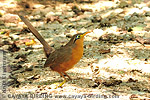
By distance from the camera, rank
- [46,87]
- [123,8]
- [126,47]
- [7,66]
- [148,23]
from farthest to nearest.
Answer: [123,8]
[148,23]
[126,47]
[7,66]
[46,87]

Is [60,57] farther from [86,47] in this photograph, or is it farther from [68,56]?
[86,47]

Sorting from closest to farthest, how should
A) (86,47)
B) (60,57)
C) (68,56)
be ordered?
(68,56) < (60,57) < (86,47)

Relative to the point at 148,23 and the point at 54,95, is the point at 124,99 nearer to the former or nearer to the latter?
the point at 54,95

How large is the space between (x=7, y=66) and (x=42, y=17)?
11.6ft

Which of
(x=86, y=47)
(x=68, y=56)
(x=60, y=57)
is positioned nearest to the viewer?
(x=68, y=56)

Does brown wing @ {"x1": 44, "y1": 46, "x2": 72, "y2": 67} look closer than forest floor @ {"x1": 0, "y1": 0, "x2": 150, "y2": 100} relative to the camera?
No

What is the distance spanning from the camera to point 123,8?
8156 millimetres

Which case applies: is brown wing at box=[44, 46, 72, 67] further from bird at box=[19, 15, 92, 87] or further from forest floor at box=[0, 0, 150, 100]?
forest floor at box=[0, 0, 150, 100]

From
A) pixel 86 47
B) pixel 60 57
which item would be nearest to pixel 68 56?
pixel 60 57

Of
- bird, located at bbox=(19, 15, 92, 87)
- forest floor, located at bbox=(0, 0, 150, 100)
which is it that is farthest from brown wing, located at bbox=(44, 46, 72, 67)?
forest floor, located at bbox=(0, 0, 150, 100)

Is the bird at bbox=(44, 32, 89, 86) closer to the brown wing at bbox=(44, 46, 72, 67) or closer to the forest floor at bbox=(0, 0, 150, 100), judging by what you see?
the brown wing at bbox=(44, 46, 72, 67)

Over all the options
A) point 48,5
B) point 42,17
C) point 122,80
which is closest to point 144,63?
point 122,80

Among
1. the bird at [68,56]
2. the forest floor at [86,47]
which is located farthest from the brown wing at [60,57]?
the forest floor at [86,47]

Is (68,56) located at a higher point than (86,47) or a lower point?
higher
